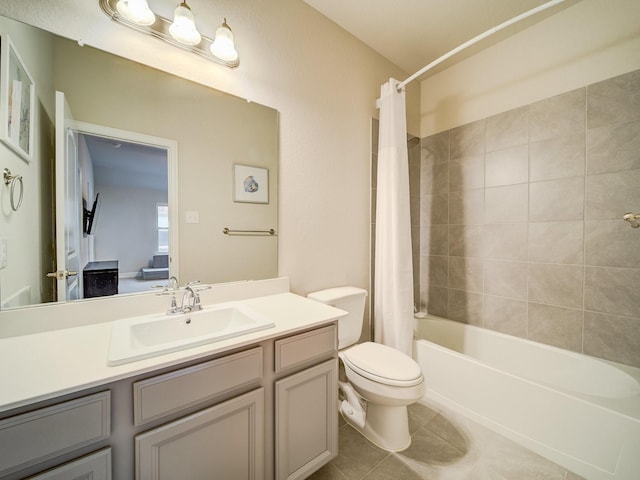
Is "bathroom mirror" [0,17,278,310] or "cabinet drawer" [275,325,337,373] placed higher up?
"bathroom mirror" [0,17,278,310]

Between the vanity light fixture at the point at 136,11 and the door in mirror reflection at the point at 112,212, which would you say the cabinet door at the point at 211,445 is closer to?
the door in mirror reflection at the point at 112,212

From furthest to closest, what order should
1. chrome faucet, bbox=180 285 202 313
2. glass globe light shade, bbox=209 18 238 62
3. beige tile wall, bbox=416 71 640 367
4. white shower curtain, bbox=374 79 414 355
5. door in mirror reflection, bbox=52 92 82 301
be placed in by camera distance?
white shower curtain, bbox=374 79 414 355 → beige tile wall, bbox=416 71 640 367 → glass globe light shade, bbox=209 18 238 62 → chrome faucet, bbox=180 285 202 313 → door in mirror reflection, bbox=52 92 82 301

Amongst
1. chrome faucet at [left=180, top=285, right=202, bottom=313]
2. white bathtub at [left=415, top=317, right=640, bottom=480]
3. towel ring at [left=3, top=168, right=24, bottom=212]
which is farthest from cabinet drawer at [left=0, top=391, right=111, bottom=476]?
white bathtub at [left=415, top=317, right=640, bottom=480]

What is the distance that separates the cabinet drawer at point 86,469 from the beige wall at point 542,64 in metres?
2.89

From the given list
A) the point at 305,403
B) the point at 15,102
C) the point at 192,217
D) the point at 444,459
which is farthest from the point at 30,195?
the point at 444,459

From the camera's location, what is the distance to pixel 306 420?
1.08m

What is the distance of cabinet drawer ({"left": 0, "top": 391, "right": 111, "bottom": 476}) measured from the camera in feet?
1.88

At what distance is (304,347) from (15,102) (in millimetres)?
1375

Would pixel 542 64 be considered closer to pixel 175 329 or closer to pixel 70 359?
pixel 175 329

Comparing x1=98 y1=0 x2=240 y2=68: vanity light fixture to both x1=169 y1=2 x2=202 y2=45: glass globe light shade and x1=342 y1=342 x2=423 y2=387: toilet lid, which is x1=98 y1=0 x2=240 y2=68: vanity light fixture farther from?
x1=342 y1=342 x2=423 y2=387: toilet lid

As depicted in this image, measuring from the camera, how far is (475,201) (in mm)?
2141

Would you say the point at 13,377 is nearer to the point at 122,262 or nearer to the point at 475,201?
the point at 122,262

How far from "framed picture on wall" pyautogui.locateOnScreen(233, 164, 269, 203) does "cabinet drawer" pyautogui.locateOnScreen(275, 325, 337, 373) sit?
2.67 ft

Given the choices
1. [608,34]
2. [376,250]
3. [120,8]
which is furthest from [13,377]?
[608,34]
